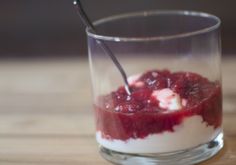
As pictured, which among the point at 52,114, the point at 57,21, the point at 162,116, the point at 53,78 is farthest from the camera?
the point at 57,21

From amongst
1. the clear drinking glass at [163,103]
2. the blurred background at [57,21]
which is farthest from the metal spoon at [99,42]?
the blurred background at [57,21]

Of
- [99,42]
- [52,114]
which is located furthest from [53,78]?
[99,42]

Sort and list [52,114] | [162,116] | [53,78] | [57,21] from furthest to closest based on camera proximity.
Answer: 1. [57,21]
2. [53,78]
3. [52,114]
4. [162,116]

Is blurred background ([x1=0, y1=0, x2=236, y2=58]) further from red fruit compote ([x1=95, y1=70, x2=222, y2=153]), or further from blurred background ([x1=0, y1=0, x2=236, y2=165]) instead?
red fruit compote ([x1=95, y1=70, x2=222, y2=153])

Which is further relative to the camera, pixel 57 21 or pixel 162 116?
pixel 57 21

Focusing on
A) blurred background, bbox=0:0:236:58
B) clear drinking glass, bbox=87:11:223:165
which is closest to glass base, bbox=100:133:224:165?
clear drinking glass, bbox=87:11:223:165

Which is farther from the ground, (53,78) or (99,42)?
(99,42)

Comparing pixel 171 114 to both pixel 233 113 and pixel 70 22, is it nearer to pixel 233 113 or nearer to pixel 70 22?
pixel 233 113

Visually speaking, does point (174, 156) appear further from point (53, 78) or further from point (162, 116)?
point (53, 78)
